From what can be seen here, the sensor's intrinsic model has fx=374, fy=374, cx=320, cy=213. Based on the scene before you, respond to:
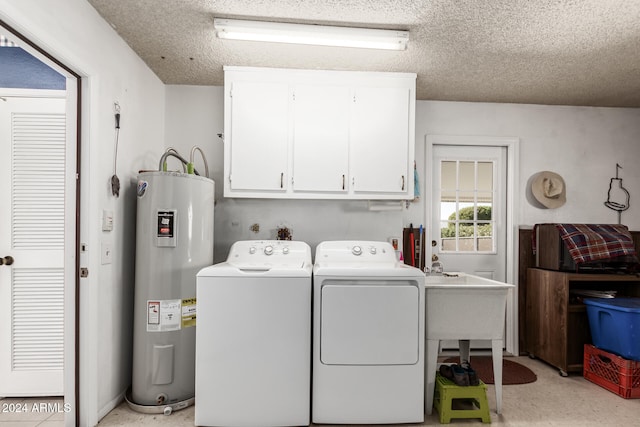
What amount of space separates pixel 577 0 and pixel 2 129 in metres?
3.57

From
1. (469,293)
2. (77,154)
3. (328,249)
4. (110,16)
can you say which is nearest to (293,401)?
(328,249)

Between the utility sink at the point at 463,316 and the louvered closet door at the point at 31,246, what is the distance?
96.4 inches

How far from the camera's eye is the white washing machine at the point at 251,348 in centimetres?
218

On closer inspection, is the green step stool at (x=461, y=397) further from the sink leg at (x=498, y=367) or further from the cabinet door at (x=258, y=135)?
the cabinet door at (x=258, y=135)

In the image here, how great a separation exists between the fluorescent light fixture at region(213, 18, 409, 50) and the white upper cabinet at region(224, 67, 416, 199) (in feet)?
1.74

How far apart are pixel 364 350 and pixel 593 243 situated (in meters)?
2.23

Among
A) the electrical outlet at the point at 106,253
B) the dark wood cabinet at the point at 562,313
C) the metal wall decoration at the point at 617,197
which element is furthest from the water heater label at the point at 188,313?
the metal wall decoration at the point at 617,197

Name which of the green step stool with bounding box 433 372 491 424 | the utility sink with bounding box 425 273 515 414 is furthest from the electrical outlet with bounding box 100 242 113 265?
the green step stool with bounding box 433 372 491 424

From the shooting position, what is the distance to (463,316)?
2410 millimetres

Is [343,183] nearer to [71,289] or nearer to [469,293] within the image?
[469,293]

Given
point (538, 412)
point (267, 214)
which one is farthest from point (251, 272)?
point (538, 412)

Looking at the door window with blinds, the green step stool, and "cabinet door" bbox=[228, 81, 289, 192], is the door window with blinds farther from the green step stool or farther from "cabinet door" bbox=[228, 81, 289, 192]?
"cabinet door" bbox=[228, 81, 289, 192]

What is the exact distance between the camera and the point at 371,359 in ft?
7.31

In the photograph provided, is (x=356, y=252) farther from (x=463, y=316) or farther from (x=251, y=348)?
(x=251, y=348)
